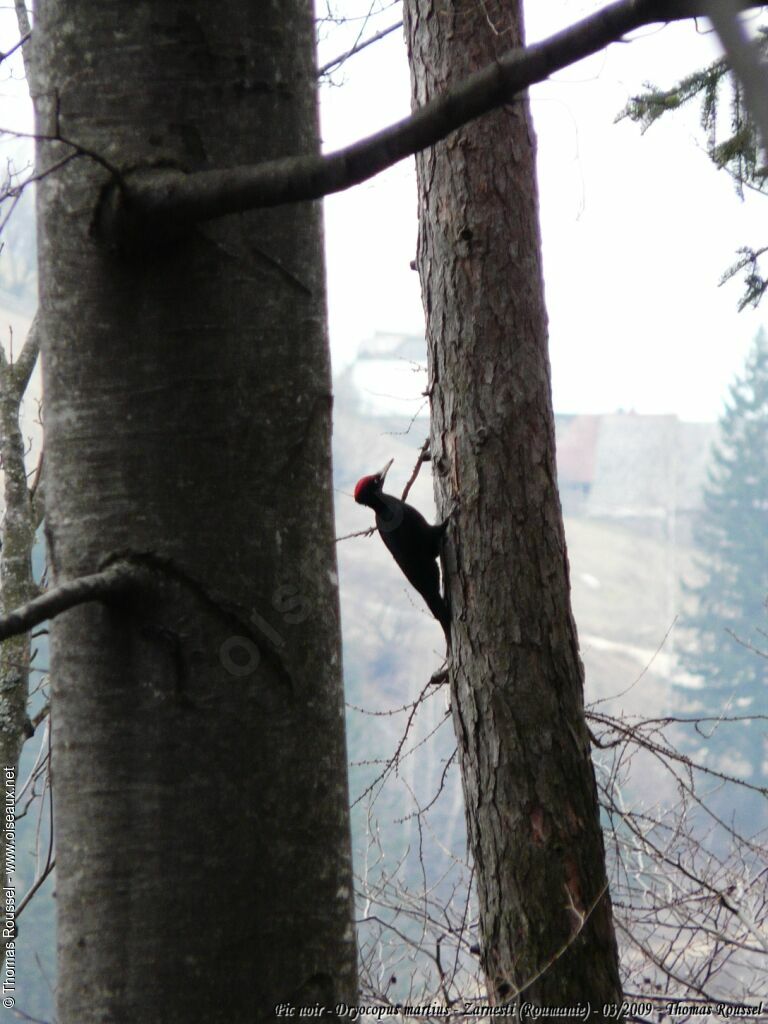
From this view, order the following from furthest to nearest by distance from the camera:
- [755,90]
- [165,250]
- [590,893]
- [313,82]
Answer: [590,893] < [313,82] < [165,250] < [755,90]

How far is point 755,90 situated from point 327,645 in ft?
2.20

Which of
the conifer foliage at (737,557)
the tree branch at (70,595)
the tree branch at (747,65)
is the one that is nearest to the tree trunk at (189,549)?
the tree branch at (70,595)

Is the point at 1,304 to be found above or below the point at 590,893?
above

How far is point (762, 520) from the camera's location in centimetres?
3519

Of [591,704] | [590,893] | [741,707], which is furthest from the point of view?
[741,707]

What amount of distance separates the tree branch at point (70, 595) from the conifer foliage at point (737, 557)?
30.8 meters

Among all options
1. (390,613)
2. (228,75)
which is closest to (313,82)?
(228,75)

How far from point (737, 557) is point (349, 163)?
117ft

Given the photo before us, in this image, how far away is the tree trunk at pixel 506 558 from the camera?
108 inches

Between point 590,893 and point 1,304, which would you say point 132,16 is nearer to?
point 590,893

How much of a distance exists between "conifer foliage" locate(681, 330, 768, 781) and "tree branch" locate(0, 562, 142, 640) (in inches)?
1211

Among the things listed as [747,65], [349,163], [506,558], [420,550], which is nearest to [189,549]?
[349,163]

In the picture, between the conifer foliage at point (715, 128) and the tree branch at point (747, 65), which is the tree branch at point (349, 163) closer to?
the tree branch at point (747, 65)

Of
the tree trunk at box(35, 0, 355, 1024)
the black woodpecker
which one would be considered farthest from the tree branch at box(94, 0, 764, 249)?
the black woodpecker
